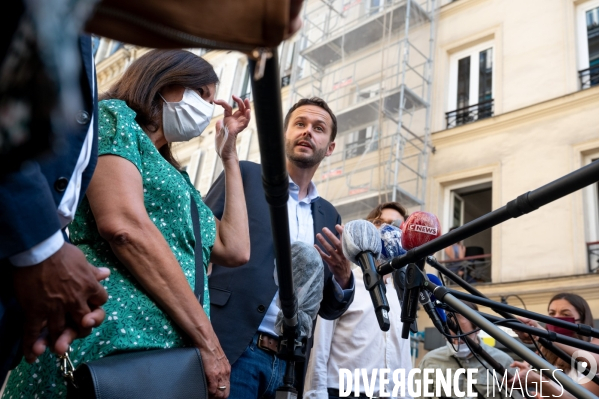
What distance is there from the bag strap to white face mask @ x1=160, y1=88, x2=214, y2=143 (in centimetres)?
23

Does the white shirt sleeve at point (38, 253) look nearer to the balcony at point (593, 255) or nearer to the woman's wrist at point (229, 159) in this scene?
the woman's wrist at point (229, 159)

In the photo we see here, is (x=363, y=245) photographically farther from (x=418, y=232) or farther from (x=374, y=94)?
(x=374, y=94)

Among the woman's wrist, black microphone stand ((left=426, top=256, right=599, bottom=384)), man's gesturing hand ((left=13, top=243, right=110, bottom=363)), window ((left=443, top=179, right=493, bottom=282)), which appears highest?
window ((left=443, top=179, right=493, bottom=282))

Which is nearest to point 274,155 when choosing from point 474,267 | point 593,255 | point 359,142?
point 593,255

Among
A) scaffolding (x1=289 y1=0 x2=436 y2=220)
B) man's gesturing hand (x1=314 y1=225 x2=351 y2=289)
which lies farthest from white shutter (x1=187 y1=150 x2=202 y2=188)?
man's gesturing hand (x1=314 y1=225 x2=351 y2=289)

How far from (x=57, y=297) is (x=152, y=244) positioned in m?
0.55

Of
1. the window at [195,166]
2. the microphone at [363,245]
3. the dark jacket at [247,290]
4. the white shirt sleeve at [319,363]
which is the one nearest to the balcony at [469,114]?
the window at [195,166]

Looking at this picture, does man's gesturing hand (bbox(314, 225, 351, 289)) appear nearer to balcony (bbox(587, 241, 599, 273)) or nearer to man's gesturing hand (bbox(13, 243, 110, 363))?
man's gesturing hand (bbox(13, 243, 110, 363))

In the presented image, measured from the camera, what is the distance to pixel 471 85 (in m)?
12.0

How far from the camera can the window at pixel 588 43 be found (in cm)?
1030

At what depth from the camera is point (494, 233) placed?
10.4 meters

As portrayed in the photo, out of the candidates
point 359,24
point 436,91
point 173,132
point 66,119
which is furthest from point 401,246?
point 359,24

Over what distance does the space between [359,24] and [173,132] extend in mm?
12292

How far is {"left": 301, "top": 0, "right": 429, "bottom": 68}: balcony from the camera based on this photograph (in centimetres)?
1315
